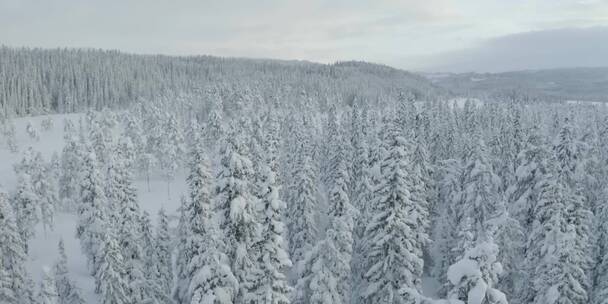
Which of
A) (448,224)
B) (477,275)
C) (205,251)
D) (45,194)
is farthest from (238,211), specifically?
(45,194)

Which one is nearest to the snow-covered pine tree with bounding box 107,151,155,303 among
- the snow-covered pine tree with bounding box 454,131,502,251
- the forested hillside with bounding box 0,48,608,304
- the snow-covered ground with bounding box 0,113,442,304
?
the forested hillside with bounding box 0,48,608,304

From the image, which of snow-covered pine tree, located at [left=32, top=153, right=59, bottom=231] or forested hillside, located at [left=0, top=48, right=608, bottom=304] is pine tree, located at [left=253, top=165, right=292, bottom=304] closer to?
forested hillside, located at [left=0, top=48, right=608, bottom=304]

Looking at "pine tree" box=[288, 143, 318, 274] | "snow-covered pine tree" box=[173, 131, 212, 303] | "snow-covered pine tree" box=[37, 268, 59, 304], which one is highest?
"snow-covered pine tree" box=[173, 131, 212, 303]

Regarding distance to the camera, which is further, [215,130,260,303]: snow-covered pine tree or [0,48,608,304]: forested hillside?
[0,48,608,304]: forested hillside

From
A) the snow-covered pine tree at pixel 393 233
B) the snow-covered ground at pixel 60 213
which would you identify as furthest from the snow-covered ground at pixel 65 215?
the snow-covered pine tree at pixel 393 233

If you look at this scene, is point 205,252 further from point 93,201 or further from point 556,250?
point 93,201

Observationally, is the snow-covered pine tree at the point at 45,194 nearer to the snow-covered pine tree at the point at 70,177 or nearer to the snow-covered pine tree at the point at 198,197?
the snow-covered pine tree at the point at 70,177
